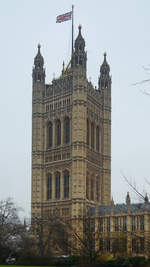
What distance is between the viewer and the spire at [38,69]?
99.2m

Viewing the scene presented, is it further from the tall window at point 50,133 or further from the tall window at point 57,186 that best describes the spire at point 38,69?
the tall window at point 57,186

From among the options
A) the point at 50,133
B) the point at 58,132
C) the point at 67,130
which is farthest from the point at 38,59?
the point at 67,130

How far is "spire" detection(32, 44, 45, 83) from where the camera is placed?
325 ft

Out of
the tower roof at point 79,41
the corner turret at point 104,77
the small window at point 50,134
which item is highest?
the tower roof at point 79,41

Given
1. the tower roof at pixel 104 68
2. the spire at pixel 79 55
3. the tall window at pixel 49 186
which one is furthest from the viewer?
the tower roof at pixel 104 68

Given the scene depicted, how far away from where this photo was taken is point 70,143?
91188 millimetres

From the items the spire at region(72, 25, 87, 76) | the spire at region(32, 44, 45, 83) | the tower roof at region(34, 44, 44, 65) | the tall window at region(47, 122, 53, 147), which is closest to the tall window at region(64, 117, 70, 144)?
the tall window at region(47, 122, 53, 147)

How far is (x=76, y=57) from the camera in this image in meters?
94.2

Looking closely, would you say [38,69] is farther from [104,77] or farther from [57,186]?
[57,186]

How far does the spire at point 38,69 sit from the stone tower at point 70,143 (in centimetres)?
19

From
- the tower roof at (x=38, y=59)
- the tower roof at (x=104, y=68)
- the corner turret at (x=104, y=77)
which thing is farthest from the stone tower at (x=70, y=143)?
the tower roof at (x=104, y=68)

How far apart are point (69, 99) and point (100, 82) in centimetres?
1087

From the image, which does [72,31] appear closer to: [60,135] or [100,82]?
[100,82]

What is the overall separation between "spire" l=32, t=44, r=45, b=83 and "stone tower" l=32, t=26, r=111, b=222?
19 cm
